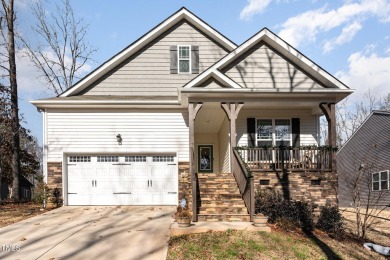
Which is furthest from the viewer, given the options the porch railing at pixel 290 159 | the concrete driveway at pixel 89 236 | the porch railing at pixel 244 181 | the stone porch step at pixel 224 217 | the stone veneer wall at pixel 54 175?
the stone veneer wall at pixel 54 175

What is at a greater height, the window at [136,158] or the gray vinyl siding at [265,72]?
the gray vinyl siding at [265,72]

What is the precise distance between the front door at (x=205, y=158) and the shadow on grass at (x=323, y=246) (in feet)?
27.4

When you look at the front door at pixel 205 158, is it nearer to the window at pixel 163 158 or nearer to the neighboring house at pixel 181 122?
the neighboring house at pixel 181 122

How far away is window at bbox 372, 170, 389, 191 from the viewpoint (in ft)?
70.1

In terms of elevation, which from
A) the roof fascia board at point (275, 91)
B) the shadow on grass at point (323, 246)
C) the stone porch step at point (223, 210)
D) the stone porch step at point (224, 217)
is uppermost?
the roof fascia board at point (275, 91)

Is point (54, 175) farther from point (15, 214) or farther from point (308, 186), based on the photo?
point (308, 186)

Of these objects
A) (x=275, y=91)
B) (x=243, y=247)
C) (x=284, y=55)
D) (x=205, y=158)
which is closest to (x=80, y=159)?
(x=205, y=158)

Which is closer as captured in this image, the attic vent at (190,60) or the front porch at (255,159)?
the front porch at (255,159)

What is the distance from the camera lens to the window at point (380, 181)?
70.1ft

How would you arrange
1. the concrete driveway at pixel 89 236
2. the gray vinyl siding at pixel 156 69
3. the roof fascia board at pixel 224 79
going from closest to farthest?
the concrete driveway at pixel 89 236, the roof fascia board at pixel 224 79, the gray vinyl siding at pixel 156 69

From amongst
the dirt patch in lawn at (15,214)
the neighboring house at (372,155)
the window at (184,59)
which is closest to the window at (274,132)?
the window at (184,59)

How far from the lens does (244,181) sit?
11.4 metres

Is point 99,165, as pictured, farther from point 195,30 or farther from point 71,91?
point 195,30

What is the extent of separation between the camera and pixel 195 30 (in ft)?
58.1
